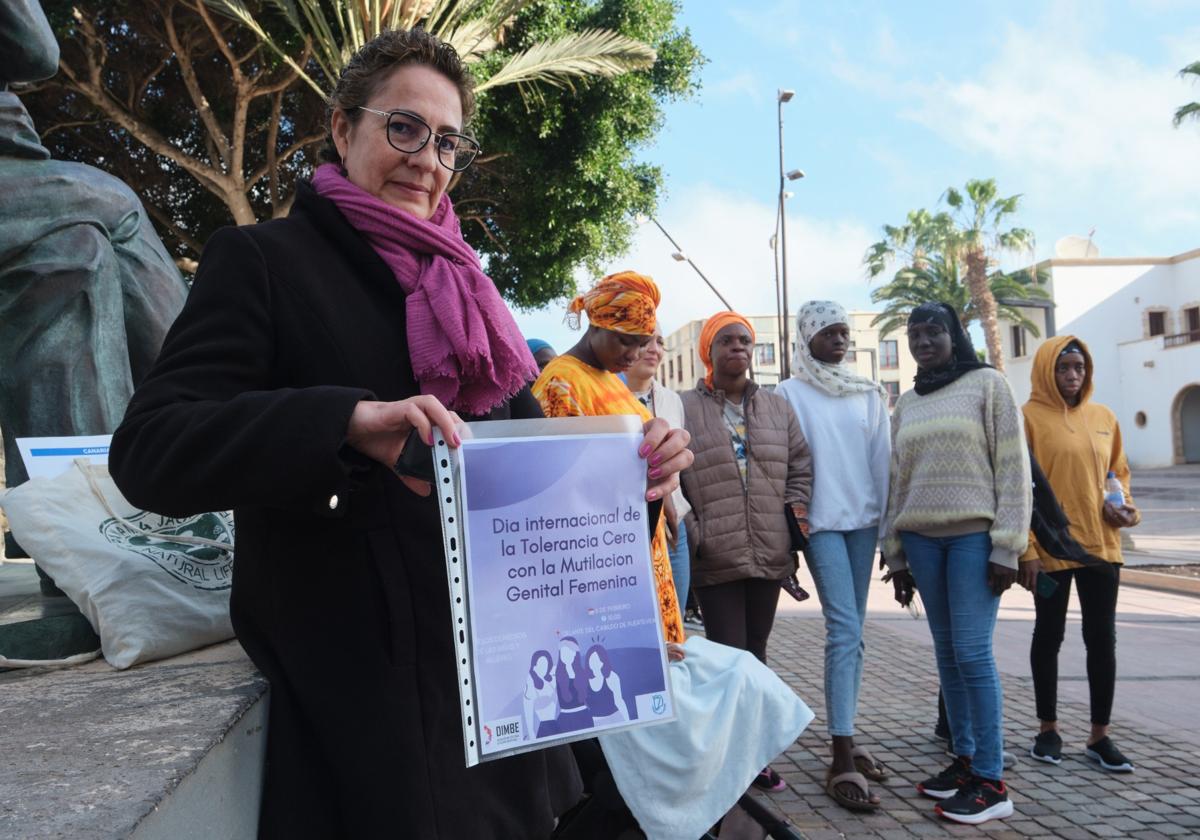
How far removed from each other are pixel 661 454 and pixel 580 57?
39.6 feet

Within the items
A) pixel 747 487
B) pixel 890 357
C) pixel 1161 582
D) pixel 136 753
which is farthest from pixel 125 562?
pixel 890 357

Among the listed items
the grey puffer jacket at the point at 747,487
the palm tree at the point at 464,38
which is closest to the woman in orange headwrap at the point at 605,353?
the grey puffer jacket at the point at 747,487

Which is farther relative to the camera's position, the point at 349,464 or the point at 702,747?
the point at 702,747

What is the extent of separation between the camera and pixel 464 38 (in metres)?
12.4

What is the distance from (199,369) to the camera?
4.31 ft

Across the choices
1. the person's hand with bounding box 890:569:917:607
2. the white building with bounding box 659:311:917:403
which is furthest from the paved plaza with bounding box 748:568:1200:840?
A: the white building with bounding box 659:311:917:403

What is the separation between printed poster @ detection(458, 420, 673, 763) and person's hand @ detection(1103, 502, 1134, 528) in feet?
13.6

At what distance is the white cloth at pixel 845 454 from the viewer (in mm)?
4465

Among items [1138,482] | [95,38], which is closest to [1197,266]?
[1138,482]

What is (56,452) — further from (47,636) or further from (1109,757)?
(1109,757)

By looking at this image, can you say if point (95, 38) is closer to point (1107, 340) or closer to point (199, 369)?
point (199, 369)

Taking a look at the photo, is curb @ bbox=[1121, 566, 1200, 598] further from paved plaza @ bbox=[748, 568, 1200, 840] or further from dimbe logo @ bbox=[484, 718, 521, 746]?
dimbe logo @ bbox=[484, 718, 521, 746]

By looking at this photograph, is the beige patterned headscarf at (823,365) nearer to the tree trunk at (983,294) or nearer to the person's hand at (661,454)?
the person's hand at (661,454)

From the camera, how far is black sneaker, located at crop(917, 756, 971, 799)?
4.12 metres
